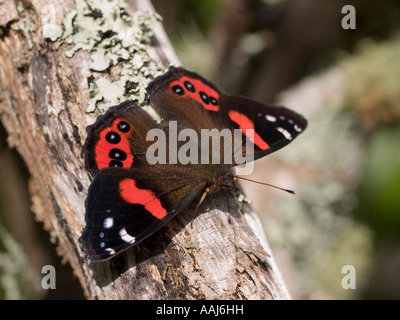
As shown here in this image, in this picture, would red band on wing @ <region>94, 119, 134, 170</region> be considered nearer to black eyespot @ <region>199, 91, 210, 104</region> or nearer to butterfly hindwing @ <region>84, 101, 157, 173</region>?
butterfly hindwing @ <region>84, 101, 157, 173</region>

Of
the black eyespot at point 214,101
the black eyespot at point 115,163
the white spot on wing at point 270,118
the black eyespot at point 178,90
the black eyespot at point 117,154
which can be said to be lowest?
the black eyespot at point 115,163

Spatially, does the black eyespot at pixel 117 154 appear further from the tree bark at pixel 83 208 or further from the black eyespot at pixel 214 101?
the black eyespot at pixel 214 101

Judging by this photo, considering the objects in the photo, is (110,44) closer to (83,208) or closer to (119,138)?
(119,138)

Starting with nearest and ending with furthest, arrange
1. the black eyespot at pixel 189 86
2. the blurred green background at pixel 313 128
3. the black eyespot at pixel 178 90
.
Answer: the black eyespot at pixel 178 90
the black eyespot at pixel 189 86
the blurred green background at pixel 313 128

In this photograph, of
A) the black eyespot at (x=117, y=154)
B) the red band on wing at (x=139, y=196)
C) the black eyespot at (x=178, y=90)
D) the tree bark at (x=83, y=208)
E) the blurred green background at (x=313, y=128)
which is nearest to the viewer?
the tree bark at (x=83, y=208)

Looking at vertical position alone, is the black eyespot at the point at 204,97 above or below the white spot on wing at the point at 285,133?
above

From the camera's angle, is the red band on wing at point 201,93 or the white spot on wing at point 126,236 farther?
the red band on wing at point 201,93

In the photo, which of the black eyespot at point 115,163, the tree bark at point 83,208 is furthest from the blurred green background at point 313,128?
the black eyespot at point 115,163

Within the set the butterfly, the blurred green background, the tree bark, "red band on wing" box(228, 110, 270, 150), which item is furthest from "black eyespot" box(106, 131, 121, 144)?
the blurred green background
